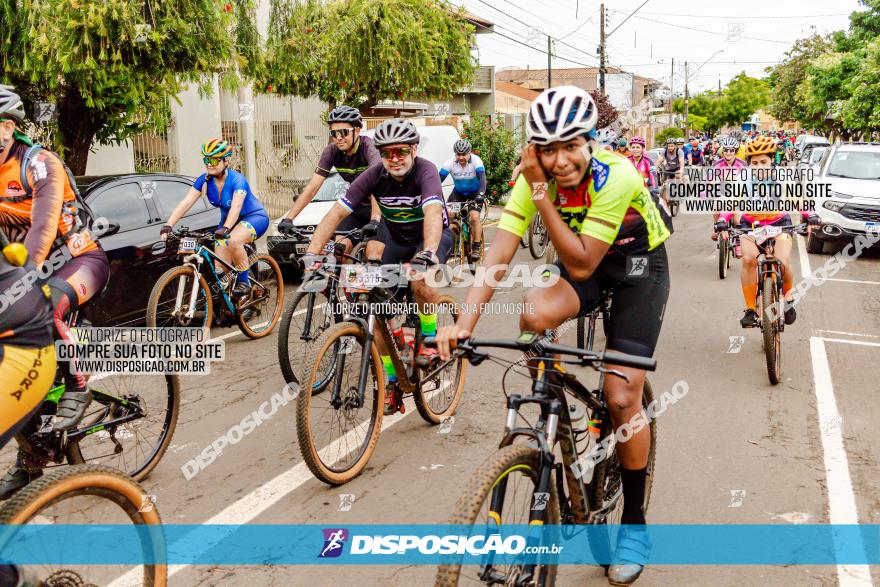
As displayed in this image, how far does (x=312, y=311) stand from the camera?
21.2 feet

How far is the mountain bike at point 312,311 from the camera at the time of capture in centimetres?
568

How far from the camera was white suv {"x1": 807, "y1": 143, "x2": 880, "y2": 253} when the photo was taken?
14.6 meters

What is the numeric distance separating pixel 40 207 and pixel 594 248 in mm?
2792

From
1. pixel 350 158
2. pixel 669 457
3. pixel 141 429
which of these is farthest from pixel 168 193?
pixel 669 457

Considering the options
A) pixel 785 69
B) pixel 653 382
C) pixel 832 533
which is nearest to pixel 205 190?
pixel 653 382

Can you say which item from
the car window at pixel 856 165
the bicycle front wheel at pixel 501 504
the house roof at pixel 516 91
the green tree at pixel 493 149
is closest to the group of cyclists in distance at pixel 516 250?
the bicycle front wheel at pixel 501 504

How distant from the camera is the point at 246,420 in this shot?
6293mm

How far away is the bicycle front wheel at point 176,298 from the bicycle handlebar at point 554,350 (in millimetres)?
4937

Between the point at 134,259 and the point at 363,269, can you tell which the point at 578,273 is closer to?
the point at 363,269

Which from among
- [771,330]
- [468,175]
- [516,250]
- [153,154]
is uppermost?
[153,154]

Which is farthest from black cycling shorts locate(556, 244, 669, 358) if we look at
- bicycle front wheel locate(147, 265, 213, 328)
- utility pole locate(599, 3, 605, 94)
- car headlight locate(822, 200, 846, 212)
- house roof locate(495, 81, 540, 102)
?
house roof locate(495, 81, 540, 102)

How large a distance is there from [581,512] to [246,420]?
11.6 feet

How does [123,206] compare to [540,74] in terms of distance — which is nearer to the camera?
[123,206]

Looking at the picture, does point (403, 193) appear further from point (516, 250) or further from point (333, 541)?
point (333, 541)
